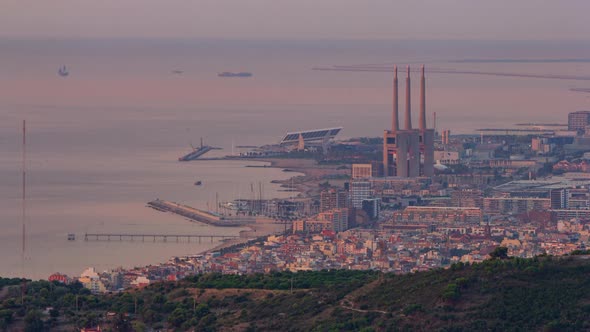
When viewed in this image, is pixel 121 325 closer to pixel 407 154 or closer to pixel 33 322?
pixel 33 322

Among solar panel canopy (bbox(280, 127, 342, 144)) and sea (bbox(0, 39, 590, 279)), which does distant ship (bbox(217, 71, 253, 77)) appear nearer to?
sea (bbox(0, 39, 590, 279))

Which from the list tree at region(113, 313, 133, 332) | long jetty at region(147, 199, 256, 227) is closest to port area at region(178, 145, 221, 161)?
long jetty at region(147, 199, 256, 227)

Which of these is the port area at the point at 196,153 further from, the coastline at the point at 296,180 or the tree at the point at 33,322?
the tree at the point at 33,322

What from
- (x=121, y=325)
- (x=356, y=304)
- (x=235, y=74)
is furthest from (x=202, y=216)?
(x=235, y=74)

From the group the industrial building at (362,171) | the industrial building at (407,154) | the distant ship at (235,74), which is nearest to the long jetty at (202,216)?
the industrial building at (362,171)

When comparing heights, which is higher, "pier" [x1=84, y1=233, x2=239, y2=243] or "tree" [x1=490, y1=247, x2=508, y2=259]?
"tree" [x1=490, y1=247, x2=508, y2=259]
